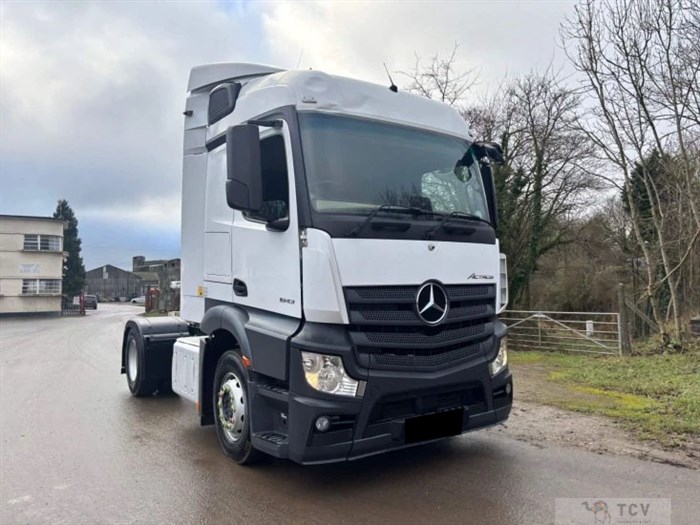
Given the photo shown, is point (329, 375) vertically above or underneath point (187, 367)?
above

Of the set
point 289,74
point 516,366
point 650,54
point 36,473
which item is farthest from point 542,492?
point 650,54

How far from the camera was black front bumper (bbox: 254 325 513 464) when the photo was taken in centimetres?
384

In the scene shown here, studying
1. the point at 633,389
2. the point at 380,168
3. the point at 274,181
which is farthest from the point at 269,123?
the point at 633,389

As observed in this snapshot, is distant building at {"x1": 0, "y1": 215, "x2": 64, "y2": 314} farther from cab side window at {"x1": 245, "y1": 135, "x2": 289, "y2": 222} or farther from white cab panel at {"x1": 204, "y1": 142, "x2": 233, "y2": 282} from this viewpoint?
cab side window at {"x1": 245, "y1": 135, "x2": 289, "y2": 222}

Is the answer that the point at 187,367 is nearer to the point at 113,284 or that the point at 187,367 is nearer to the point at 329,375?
the point at 329,375

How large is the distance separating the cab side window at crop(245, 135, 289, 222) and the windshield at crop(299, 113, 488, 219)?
0.75 feet

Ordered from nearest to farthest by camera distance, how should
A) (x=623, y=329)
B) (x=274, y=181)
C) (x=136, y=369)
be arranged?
(x=274, y=181), (x=136, y=369), (x=623, y=329)

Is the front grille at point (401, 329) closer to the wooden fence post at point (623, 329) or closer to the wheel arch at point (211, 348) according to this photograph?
the wheel arch at point (211, 348)

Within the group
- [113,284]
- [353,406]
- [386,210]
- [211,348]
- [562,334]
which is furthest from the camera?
[113,284]

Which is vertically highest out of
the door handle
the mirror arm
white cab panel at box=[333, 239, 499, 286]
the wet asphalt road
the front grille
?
the mirror arm

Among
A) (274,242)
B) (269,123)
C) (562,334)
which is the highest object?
A: (269,123)

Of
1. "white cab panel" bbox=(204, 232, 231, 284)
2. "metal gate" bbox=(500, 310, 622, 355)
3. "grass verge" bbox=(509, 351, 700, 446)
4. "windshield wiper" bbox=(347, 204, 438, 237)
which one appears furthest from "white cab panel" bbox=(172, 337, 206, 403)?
"metal gate" bbox=(500, 310, 622, 355)

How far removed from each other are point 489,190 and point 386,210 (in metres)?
1.56

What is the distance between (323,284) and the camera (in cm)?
392
